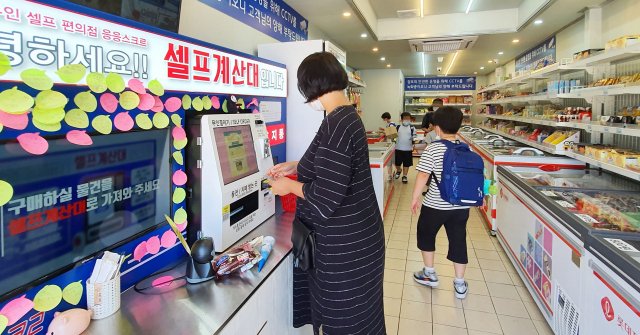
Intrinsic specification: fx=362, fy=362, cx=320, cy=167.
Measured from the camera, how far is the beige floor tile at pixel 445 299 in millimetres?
3021

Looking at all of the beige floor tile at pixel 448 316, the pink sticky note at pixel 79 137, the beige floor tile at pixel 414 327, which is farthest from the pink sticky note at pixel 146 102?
the beige floor tile at pixel 448 316

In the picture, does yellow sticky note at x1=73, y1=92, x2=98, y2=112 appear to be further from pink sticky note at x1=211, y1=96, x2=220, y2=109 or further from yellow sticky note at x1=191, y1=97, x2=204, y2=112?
pink sticky note at x1=211, y1=96, x2=220, y2=109

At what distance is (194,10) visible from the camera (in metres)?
2.39

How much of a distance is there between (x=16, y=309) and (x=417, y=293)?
2.87 meters

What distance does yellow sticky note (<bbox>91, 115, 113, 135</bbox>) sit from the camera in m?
1.21

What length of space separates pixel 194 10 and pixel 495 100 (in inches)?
281

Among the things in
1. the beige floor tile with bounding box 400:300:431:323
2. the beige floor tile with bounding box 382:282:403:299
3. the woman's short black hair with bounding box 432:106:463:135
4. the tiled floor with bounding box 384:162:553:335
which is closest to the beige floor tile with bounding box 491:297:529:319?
the tiled floor with bounding box 384:162:553:335

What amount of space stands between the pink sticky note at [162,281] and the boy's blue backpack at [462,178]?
211cm

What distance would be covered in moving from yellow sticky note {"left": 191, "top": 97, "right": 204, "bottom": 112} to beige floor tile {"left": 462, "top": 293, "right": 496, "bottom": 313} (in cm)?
256

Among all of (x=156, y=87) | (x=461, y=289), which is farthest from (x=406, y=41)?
(x=156, y=87)

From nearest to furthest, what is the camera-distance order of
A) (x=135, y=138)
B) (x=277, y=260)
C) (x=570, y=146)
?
(x=135, y=138), (x=277, y=260), (x=570, y=146)

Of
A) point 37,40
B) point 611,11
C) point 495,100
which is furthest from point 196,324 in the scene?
point 495,100

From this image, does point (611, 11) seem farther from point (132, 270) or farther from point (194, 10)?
point (132, 270)

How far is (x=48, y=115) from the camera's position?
3.43 feet
